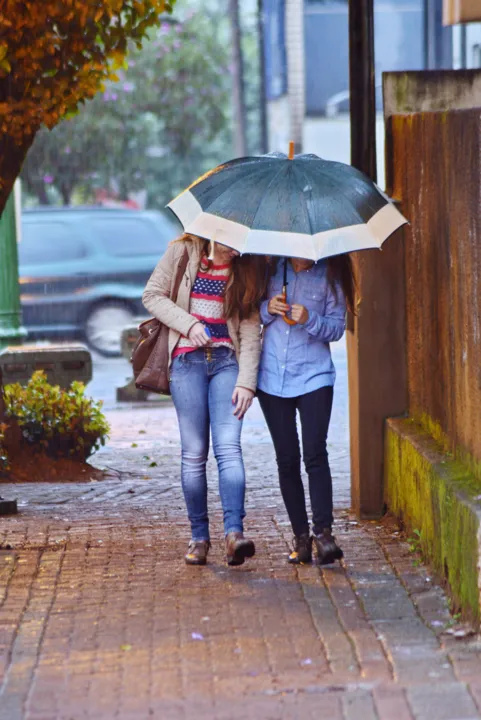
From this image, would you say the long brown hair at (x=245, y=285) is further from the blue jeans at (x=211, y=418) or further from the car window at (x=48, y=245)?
the car window at (x=48, y=245)

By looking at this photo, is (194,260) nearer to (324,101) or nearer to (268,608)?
(268,608)

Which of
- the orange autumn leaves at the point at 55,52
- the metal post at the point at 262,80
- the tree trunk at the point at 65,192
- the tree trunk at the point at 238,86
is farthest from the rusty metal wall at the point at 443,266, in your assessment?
the metal post at the point at 262,80

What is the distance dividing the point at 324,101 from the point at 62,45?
82.7 ft

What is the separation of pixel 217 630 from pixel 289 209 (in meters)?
1.72

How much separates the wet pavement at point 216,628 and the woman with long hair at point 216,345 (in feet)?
1.49

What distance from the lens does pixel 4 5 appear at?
6.58m

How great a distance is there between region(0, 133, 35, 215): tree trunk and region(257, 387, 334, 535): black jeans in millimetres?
2044

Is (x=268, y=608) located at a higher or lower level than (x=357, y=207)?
lower

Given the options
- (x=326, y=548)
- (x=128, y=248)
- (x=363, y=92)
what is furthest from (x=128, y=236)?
(x=326, y=548)

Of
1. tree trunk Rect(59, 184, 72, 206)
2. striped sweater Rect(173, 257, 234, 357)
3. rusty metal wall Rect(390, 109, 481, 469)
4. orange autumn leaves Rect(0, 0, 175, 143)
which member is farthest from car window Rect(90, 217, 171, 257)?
striped sweater Rect(173, 257, 234, 357)

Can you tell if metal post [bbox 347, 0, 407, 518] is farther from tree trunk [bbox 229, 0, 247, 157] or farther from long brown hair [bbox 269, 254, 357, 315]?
tree trunk [bbox 229, 0, 247, 157]

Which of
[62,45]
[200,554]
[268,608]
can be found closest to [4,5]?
[62,45]

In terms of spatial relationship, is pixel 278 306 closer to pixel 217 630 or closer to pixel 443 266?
pixel 443 266

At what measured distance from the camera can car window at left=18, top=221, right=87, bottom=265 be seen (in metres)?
18.7
